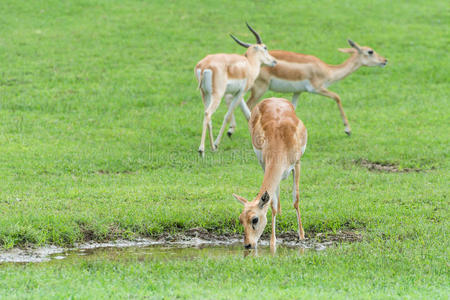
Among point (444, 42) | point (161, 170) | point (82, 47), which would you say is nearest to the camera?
point (161, 170)

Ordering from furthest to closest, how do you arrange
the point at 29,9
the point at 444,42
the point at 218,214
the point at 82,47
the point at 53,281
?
the point at 29,9, the point at 444,42, the point at 82,47, the point at 218,214, the point at 53,281

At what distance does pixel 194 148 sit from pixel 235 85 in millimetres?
1360

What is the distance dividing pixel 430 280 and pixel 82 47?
46.6ft

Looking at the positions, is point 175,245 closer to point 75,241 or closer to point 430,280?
point 75,241

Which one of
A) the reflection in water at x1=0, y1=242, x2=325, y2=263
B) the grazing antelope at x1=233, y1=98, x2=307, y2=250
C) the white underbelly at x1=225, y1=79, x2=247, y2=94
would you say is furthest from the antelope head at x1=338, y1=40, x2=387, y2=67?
the reflection in water at x1=0, y1=242, x2=325, y2=263

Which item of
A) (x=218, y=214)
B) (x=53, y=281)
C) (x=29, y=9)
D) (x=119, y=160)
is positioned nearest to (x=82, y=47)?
(x=29, y=9)

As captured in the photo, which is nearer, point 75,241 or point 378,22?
point 75,241

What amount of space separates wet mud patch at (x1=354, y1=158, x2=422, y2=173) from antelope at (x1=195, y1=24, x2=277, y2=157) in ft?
7.76

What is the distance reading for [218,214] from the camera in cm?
791

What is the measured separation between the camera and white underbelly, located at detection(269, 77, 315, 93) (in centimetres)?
1337

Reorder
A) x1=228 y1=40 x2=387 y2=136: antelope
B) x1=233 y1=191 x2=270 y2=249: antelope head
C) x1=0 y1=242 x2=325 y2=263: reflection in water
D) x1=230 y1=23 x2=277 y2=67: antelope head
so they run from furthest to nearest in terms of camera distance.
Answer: x1=228 y1=40 x2=387 y2=136: antelope < x1=230 y1=23 x2=277 y2=67: antelope head < x1=0 y1=242 x2=325 y2=263: reflection in water < x1=233 y1=191 x2=270 y2=249: antelope head

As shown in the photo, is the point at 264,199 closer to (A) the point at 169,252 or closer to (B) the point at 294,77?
(A) the point at 169,252

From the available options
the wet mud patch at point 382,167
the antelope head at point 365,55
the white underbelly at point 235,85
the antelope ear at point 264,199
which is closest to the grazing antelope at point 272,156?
the antelope ear at point 264,199

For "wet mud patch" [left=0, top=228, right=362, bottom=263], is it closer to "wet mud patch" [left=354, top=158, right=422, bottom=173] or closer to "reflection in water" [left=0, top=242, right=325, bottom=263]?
"reflection in water" [left=0, top=242, right=325, bottom=263]
